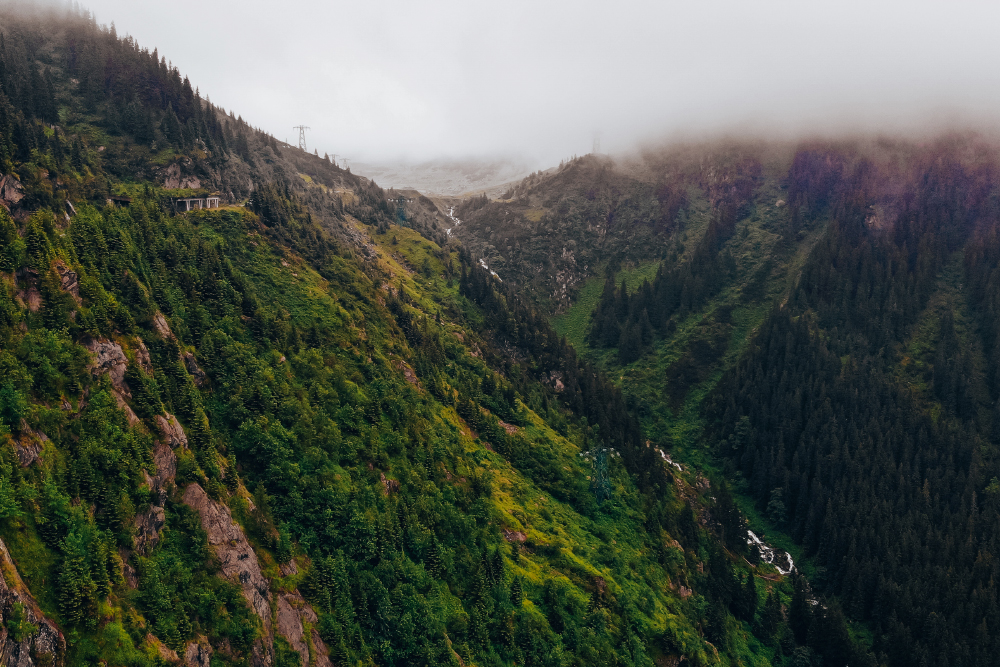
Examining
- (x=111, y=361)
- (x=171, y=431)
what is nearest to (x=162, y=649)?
(x=171, y=431)

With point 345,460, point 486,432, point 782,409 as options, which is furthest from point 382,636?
point 782,409

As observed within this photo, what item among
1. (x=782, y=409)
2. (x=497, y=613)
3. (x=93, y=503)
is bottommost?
(x=497, y=613)

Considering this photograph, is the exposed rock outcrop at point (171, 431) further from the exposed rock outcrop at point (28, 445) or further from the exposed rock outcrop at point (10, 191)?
the exposed rock outcrop at point (10, 191)

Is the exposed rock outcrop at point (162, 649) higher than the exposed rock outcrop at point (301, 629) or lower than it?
higher

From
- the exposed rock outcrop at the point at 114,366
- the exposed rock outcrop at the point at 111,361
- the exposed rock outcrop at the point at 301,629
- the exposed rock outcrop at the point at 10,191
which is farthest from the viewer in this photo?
the exposed rock outcrop at the point at 10,191

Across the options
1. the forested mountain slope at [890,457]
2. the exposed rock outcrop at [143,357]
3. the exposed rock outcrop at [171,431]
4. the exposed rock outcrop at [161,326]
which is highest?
the exposed rock outcrop at [161,326]

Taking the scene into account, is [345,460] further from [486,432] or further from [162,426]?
[486,432]

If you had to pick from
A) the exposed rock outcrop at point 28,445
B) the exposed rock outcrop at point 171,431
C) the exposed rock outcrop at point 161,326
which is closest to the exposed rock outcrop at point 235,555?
the exposed rock outcrop at point 171,431
